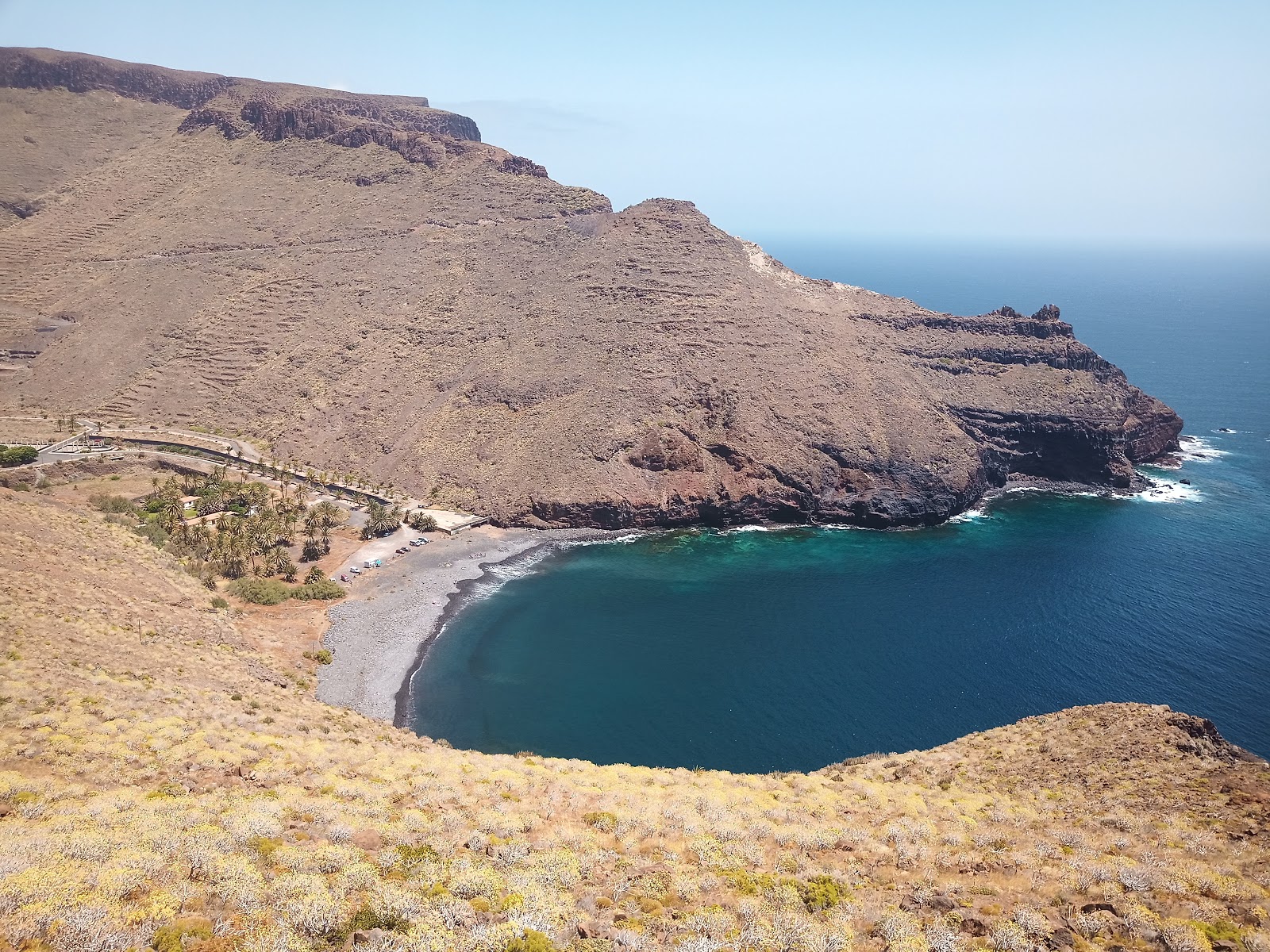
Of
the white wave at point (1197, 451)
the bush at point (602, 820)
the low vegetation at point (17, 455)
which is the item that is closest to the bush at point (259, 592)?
the low vegetation at point (17, 455)

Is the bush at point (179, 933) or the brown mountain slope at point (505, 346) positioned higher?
the brown mountain slope at point (505, 346)

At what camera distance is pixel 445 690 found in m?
61.3

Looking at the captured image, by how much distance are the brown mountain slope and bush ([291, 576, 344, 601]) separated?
2440 centimetres

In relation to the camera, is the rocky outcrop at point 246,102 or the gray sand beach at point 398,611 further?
the rocky outcrop at point 246,102

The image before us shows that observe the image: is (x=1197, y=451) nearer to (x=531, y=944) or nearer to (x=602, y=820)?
(x=602, y=820)

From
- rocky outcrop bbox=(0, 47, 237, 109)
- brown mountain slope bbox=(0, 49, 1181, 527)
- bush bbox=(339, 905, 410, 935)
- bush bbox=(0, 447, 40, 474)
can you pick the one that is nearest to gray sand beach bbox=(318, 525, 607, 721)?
brown mountain slope bbox=(0, 49, 1181, 527)

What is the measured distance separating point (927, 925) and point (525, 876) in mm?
11343

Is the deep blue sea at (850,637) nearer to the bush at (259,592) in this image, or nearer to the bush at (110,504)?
→ the bush at (259,592)

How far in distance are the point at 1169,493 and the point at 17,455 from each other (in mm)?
146706

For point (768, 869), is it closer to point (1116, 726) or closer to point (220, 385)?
point (1116, 726)

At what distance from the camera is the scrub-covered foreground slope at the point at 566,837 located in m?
A: 19.5

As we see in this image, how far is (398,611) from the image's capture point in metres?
72.0

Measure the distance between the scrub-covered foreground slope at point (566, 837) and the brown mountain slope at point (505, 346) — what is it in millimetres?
60921

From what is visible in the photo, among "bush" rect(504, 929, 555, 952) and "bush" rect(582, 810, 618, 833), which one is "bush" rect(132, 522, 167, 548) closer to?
"bush" rect(582, 810, 618, 833)
